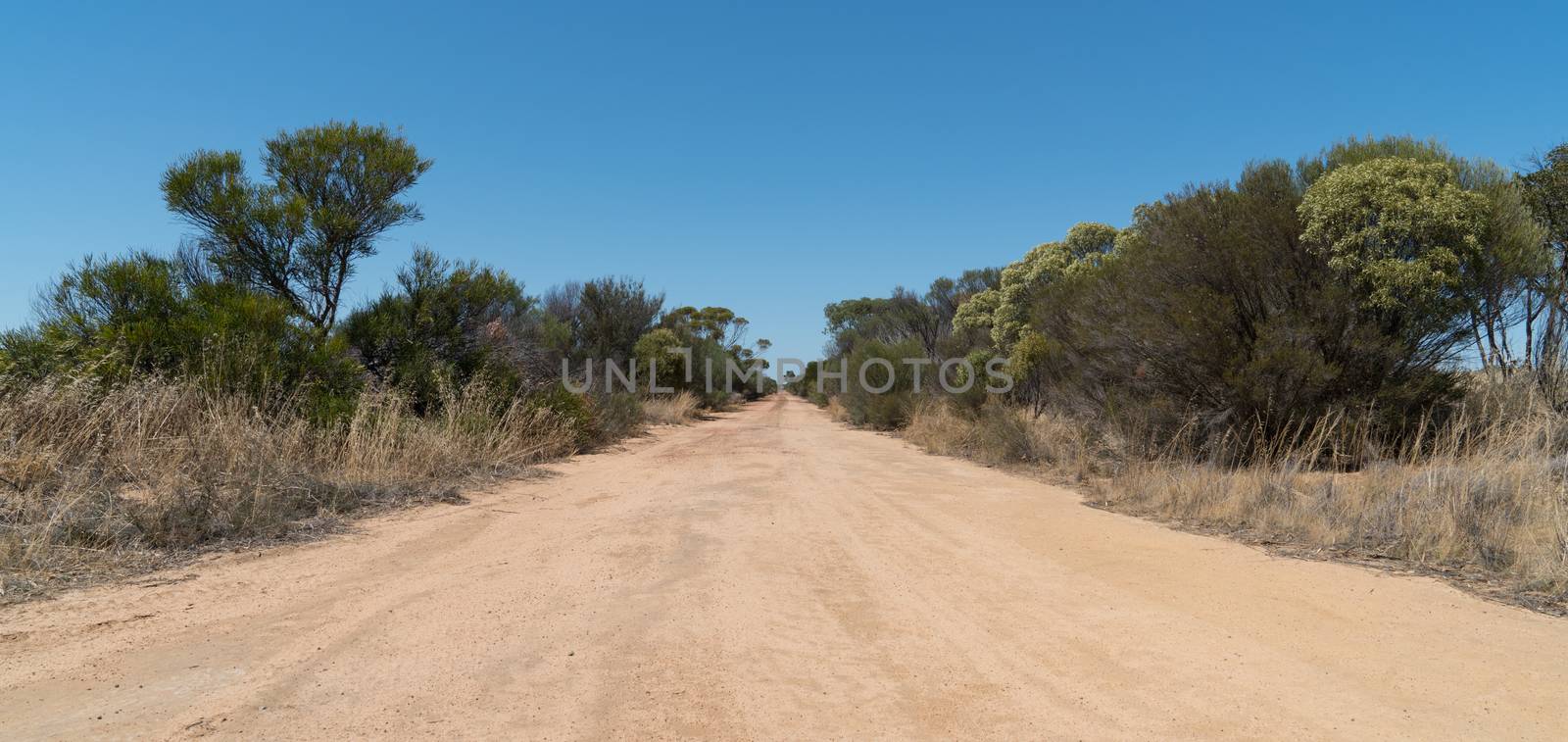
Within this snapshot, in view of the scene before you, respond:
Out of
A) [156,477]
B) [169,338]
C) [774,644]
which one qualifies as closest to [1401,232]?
[774,644]

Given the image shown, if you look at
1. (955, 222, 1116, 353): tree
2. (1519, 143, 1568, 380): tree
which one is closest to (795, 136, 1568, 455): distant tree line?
(1519, 143, 1568, 380): tree

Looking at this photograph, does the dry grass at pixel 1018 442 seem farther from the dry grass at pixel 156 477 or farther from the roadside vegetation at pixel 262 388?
the dry grass at pixel 156 477

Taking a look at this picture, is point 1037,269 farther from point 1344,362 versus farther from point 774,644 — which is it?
point 774,644

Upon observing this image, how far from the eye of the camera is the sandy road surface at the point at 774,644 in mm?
3221

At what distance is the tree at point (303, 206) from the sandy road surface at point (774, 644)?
7529 mm

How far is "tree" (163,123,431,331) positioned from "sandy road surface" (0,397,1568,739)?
7.53 metres

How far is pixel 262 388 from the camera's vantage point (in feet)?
30.7

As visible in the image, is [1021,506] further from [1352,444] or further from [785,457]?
[785,457]

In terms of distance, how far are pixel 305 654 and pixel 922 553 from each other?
443 centimetres

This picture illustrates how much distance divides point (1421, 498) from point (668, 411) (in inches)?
877

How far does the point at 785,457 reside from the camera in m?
14.7

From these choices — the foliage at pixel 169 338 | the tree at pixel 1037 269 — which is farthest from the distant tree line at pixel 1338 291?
the foliage at pixel 169 338

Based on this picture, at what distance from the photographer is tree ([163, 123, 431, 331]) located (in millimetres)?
11680

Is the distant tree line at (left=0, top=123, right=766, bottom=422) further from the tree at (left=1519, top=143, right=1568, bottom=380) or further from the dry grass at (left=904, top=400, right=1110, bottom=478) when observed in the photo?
the tree at (left=1519, top=143, right=1568, bottom=380)
